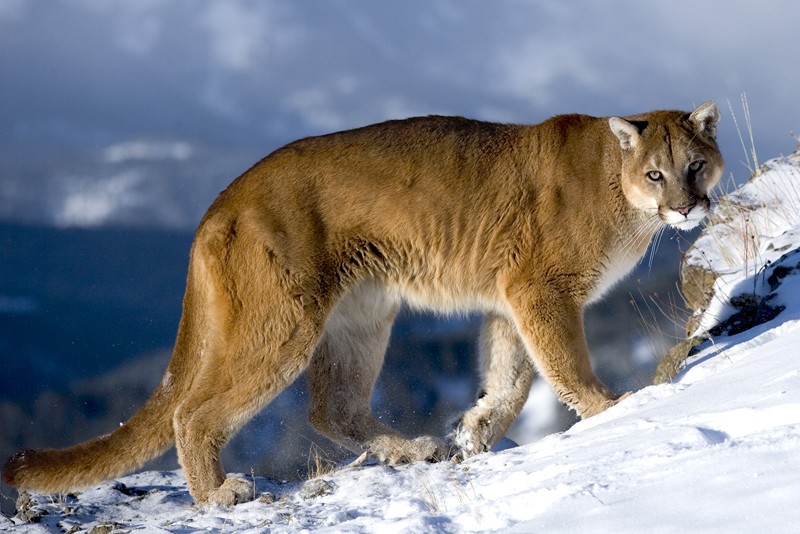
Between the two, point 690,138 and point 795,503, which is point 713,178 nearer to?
point 690,138

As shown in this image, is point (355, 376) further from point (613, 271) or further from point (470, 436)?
point (613, 271)

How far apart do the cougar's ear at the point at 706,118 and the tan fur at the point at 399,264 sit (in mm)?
14

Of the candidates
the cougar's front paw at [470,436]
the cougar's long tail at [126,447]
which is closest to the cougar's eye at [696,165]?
the cougar's front paw at [470,436]

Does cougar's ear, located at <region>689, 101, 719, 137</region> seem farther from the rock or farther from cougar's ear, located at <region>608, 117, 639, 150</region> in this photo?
the rock

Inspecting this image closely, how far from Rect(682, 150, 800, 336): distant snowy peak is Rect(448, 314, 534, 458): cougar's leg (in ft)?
5.21

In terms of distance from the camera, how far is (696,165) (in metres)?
6.48

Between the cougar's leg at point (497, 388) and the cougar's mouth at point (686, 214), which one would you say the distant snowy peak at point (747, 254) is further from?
the cougar's leg at point (497, 388)

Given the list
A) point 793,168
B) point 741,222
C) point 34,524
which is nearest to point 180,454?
point 34,524

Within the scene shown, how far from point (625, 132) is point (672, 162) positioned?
42cm

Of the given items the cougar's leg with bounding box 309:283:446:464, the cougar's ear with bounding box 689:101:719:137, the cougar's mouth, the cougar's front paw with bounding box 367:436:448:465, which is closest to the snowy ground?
the cougar's front paw with bounding box 367:436:448:465

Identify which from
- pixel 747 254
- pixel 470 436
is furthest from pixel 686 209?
pixel 747 254

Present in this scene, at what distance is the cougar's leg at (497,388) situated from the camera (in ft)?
22.3

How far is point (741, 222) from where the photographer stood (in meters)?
9.63

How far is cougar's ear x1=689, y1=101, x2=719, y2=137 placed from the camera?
21.6ft
